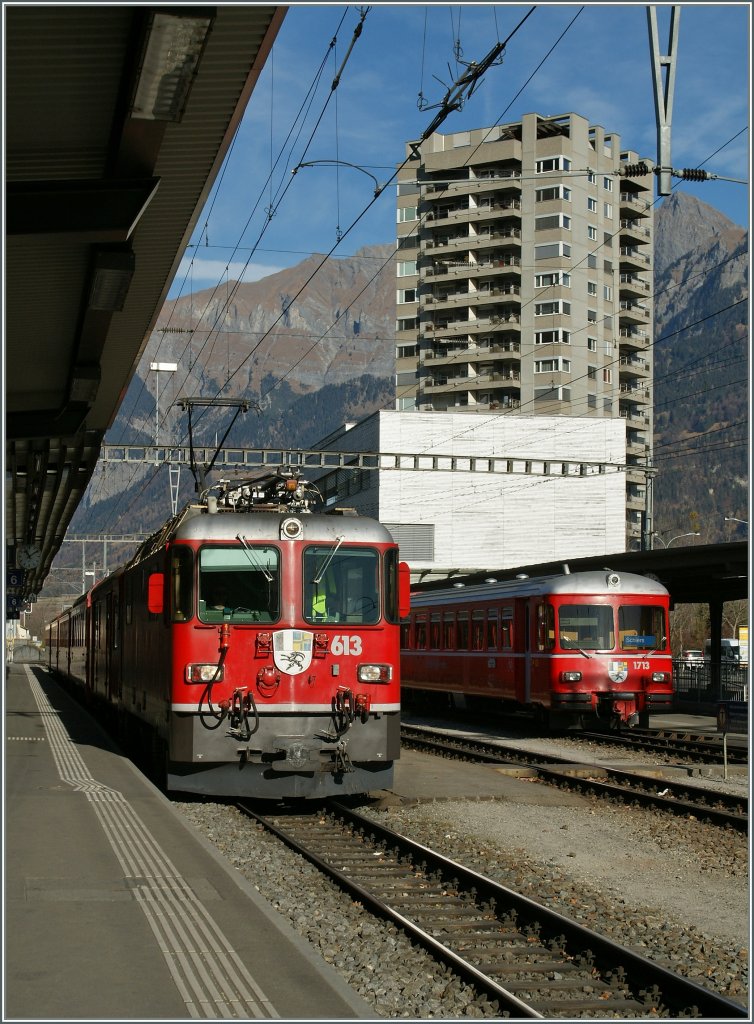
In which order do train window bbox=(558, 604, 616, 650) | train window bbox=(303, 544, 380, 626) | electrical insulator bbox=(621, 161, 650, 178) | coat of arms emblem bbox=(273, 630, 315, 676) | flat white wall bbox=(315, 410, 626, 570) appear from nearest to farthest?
coat of arms emblem bbox=(273, 630, 315, 676), train window bbox=(303, 544, 380, 626), electrical insulator bbox=(621, 161, 650, 178), train window bbox=(558, 604, 616, 650), flat white wall bbox=(315, 410, 626, 570)

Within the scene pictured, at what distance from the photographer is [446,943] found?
8242mm

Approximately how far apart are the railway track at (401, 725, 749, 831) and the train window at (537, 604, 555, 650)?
1911 mm

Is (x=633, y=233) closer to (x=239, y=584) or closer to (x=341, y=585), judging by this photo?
(x=341, y=585)

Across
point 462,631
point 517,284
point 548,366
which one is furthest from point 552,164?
point 462,631

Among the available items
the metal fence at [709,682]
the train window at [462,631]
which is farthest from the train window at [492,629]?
the metal fence at [709,682]

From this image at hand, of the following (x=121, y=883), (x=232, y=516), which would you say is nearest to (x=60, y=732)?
(x=232, y=516)

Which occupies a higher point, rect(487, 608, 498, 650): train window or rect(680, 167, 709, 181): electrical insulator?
rect(680, 167, 709, 181): electrical insulator

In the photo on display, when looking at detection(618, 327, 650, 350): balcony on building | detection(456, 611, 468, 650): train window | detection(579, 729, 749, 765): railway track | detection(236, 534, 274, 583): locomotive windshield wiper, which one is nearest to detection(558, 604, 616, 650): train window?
detection(579, 729, 749, 765): railway track

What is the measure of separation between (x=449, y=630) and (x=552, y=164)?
6955 cm

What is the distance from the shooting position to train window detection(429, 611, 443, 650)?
29.6m

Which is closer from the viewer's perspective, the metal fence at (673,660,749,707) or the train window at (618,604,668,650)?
the train window at (618,604,668,650)

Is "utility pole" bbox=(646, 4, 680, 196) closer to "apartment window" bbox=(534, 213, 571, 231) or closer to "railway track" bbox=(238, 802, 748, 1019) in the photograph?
"railway track" bbox=(238, 802, 748, 1019)

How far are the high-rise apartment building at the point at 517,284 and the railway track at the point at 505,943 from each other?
78.9 meters

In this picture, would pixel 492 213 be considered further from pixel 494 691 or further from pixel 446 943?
pixel 446 943
